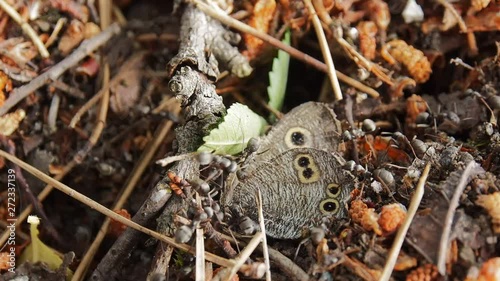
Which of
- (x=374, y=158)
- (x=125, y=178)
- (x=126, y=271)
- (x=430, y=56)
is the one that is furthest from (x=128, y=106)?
(x=430, y=56)

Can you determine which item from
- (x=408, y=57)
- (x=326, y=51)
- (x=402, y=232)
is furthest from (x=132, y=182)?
(x=408, y=57)

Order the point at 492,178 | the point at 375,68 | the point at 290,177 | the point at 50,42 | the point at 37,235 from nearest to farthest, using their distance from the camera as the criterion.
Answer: the point at 492,178
the point at 290,177
the point at 37,235
the point at 375,68
the point at 50,42

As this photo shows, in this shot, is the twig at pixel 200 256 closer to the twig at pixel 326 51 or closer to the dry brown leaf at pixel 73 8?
the twig at pixel 326 51

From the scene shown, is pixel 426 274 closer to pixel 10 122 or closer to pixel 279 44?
pixel 279 44

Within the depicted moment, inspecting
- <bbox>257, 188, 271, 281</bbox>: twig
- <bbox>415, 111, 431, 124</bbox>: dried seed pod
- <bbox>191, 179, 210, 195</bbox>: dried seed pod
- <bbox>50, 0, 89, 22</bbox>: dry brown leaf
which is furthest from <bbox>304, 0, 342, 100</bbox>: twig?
<bbox>50, 0, 89, 22</bbox>: dry brown leaf

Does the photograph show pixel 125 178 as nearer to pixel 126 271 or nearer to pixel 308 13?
pixel 126 271

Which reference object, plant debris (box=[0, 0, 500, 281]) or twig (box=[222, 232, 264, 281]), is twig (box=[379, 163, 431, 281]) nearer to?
plant debris (box=[0, 0, 500, 281])

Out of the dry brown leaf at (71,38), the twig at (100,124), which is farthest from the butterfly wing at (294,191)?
the dry brown leaf at (71,38)
